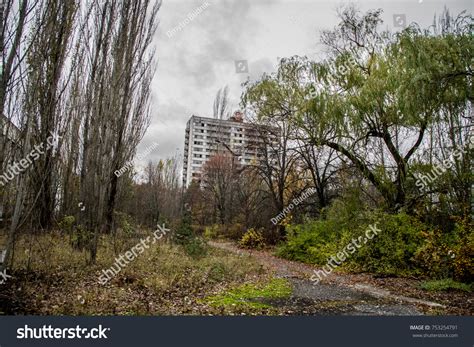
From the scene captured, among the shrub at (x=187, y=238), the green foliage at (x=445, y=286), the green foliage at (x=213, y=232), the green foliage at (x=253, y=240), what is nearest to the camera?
the green foliage at (x=445, y=286)

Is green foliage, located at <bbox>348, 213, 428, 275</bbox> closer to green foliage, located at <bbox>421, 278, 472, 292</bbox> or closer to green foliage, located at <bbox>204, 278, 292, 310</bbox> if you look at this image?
green foliage, located at <bbox>421, 278, 472, 292</bbox>

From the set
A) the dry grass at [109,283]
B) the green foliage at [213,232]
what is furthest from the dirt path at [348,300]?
the green foliage at [213,232]

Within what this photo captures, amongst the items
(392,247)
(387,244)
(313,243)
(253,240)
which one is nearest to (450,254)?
(392,247)

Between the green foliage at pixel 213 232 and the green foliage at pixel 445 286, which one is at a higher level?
the green foliage at pixel 213 232

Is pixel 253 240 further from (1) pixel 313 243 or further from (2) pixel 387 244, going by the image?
(2) pixel 387 244

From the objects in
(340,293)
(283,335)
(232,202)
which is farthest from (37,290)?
(232,202)

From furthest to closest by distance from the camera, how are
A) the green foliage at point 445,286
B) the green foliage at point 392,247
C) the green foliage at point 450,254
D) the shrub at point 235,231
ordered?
1. the shrub at point 235,231
2. the green foliage at point 392,247
3. the green foliage at point 450,254
4. the green foliage at point 445,286

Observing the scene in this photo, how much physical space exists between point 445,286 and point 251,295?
194 inches

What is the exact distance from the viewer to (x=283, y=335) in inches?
150

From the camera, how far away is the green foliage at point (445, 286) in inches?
311

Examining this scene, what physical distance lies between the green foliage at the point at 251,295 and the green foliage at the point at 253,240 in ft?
35.1

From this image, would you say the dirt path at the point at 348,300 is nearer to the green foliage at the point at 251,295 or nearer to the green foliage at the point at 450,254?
the green foliage at the point at 251,295

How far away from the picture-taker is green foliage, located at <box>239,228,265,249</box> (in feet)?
63.2

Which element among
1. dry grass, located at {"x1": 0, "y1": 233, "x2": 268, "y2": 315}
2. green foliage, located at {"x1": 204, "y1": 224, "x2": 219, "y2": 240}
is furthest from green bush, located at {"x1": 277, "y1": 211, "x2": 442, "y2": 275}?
green foliage, located at {"x1": 204, "y1": 224, "x2": 219, "y2": 240}
